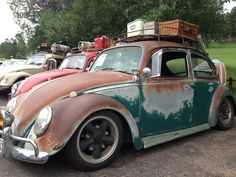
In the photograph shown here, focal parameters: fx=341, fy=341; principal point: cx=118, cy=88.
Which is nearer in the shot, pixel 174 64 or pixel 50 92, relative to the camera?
pixel 50 92

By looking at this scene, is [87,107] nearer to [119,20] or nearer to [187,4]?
[187,4]

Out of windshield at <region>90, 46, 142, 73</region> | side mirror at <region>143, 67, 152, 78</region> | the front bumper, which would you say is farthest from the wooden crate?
the front bumper

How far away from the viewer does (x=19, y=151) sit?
405 centimetres

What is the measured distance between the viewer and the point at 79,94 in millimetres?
4449

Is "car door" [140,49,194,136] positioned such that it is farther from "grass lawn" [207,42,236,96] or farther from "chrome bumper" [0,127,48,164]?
"grass lawn" [207,42,236,96]

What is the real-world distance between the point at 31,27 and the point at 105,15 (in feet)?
54.0

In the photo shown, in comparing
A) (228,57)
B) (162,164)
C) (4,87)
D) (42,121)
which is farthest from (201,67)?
(228,57)

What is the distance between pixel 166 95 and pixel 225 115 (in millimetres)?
2018

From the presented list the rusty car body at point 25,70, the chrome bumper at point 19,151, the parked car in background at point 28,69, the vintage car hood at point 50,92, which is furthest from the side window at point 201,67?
the rusty car body at point 25,70

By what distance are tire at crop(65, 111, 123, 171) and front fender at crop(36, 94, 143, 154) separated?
0.12m

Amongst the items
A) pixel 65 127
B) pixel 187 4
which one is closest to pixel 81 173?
pixel 65 127

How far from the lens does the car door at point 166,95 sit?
5008mm

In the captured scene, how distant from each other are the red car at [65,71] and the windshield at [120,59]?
2.53 metres

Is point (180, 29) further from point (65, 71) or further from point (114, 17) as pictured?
point (114, 17)
